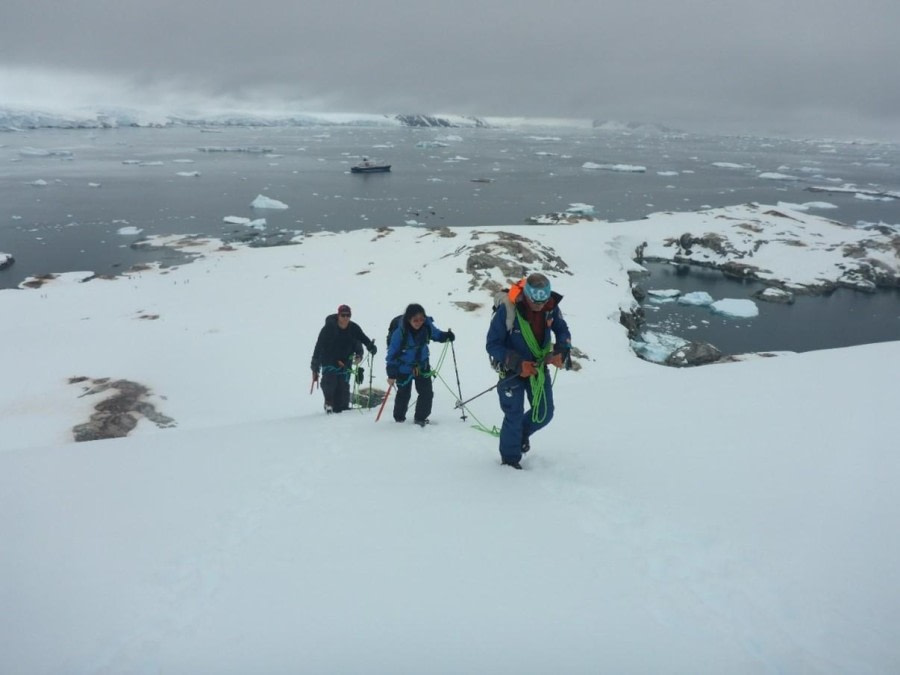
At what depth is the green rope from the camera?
4961 mm

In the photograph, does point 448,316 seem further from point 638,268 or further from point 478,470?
point 638,268

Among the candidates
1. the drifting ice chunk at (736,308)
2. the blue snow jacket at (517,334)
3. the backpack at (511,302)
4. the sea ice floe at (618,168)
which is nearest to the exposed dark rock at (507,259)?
the drifting ice chunk at (736,308)

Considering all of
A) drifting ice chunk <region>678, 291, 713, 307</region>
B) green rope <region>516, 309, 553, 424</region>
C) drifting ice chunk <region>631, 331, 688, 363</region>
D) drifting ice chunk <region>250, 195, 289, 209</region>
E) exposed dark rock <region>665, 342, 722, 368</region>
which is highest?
drifting ice chunk <region>250, 195, 289, 209</region>

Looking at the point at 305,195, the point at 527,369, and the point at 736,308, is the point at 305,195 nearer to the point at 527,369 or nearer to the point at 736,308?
the point at 736,308

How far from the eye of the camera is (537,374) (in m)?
5.10

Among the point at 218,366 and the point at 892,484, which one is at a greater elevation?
the point at 892,484

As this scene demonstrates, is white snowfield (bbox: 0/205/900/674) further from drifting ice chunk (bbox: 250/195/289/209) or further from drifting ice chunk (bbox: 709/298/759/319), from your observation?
drifting ice chunk (bbox: 250/195/289/209)

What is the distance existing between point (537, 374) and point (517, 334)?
1.57 ft

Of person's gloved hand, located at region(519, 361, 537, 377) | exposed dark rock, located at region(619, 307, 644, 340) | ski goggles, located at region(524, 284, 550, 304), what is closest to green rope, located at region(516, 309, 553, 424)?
person's gloved hand, located at region(519, 361, 537, 377)

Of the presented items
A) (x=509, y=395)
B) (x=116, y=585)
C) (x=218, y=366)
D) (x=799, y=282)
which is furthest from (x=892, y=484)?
(x=799, y=282)

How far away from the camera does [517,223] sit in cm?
4584

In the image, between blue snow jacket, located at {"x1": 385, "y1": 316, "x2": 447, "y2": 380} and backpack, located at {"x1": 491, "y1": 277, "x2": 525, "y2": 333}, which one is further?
blue snow jacket, located at {"x1": 385, "y1": 316, "x2": 447, "y2": 380}

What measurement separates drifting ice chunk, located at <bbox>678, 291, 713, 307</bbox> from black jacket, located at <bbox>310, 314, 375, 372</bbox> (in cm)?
2614

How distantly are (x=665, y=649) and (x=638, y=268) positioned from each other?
3430 centimetres
